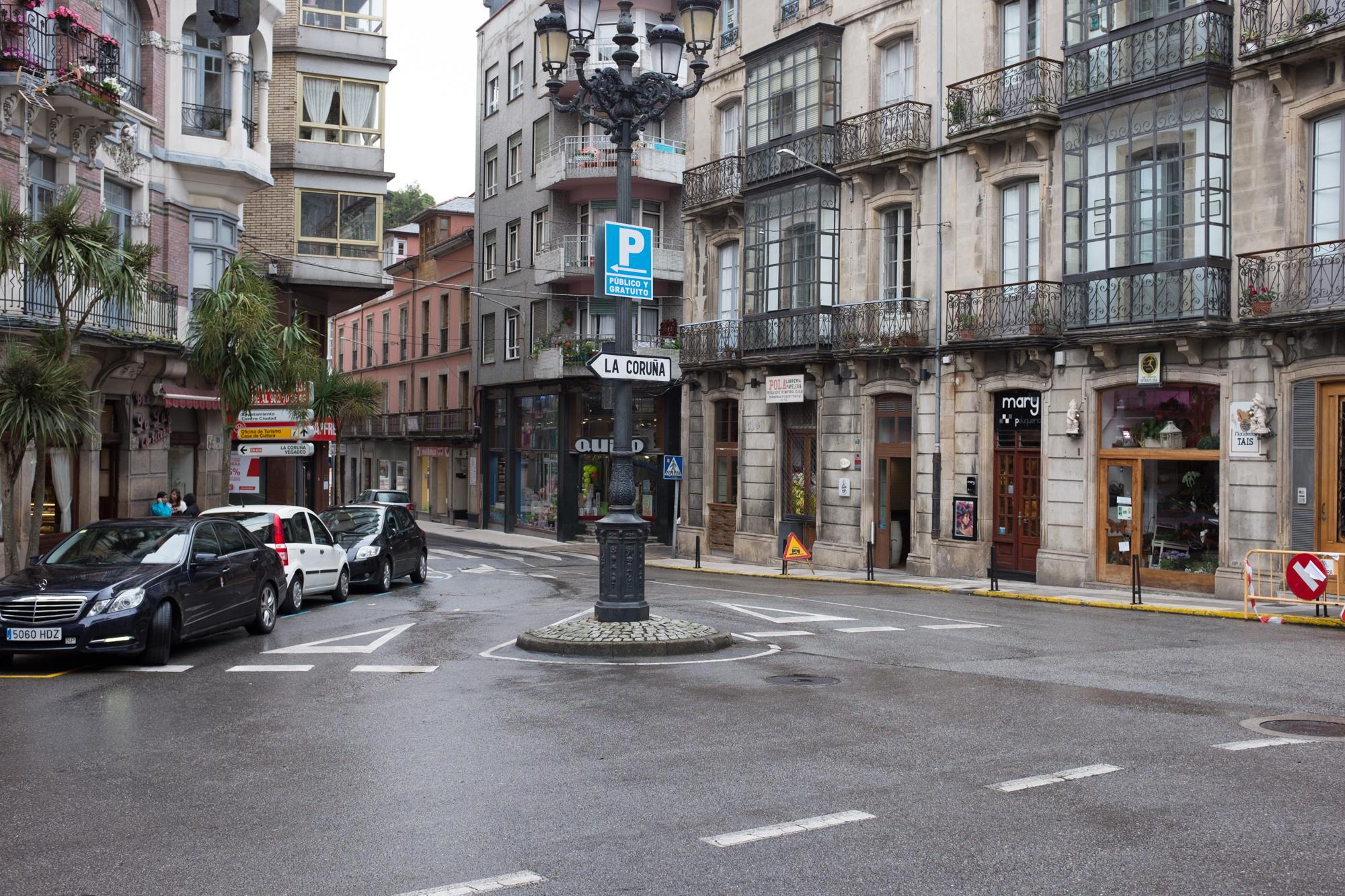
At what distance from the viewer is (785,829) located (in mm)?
6633

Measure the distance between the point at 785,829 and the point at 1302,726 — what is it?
4974 mm

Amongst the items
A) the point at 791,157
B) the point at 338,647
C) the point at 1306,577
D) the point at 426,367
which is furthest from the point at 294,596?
the point at 426,367

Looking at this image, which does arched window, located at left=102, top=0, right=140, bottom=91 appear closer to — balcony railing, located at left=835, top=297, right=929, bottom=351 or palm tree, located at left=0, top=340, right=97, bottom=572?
palm tree, located at left=0, top=340, right=97, bottom=572

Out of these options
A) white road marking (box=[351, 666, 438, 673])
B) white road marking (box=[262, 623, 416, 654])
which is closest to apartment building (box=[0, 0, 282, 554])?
white road marking (box=[262, 623, 416, 654])

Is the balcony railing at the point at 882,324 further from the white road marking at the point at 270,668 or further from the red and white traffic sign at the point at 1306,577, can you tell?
the white road marking at the point at 270,668

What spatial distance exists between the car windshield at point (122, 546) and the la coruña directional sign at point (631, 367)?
15.9ft

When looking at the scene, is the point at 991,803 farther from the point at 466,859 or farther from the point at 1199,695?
the point at 1199,695

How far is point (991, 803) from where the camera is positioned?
7.12 m

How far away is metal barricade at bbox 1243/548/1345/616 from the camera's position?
17.3m

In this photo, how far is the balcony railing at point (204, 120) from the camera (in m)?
27.3

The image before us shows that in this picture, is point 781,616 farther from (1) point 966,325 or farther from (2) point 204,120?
(2) point 204,120

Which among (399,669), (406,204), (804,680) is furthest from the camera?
(406,204)

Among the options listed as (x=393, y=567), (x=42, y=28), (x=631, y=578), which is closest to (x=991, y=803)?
(x=631, y=578)

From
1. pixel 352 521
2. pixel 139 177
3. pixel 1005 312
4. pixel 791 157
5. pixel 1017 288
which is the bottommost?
pixel 352 521
